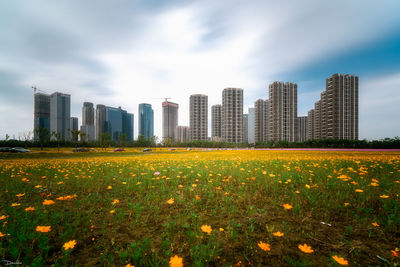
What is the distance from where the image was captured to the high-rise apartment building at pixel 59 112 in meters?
99.4

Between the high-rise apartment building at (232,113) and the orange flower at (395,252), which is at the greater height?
the high-rise apartment building at (232,113)

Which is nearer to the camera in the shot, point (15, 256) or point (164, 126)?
point (15, 256)

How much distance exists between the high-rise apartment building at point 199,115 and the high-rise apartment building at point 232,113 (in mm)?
14613

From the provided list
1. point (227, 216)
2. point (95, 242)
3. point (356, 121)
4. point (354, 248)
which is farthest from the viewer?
point (356, 121)

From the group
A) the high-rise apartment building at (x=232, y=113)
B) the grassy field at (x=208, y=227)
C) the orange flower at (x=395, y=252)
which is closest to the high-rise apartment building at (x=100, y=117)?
the high-rise apartment building at (x=232, y=113)

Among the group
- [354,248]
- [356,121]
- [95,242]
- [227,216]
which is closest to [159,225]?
[95,242]

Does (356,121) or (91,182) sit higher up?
(356,121)

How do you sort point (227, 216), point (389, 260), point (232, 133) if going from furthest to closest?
point (232, 133) → point (227, 216) → point (389, 260)

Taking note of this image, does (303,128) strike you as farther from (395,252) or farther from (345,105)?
(395,252)

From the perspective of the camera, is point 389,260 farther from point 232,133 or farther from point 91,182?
point 232,133

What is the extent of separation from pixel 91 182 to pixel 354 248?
540 centimetres

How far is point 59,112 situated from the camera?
330 feet

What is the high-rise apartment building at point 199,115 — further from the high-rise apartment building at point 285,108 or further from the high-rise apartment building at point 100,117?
the high-rise apartment building at point 100,117

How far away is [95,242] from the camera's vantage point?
1.92 meters
